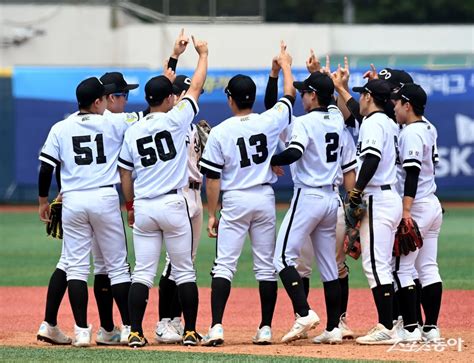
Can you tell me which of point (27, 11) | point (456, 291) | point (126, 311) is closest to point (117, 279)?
point (126, 311)

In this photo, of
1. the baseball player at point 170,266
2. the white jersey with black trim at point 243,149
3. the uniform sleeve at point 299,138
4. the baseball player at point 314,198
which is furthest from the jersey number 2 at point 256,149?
the baseball player at point 170,266

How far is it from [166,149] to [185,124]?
0.79 ft

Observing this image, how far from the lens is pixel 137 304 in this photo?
8.15 metres

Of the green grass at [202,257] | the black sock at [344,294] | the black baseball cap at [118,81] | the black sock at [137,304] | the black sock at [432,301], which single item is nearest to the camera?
the black sock at [137,304]

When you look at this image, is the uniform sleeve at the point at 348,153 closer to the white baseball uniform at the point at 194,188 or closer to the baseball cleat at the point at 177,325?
the white baseball uniform at the point at 194,188

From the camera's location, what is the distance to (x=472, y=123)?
78.4ft

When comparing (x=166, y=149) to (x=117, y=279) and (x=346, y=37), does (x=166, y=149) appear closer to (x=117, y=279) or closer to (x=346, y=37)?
(x=117, y=279)

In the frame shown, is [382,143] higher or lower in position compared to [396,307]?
higher

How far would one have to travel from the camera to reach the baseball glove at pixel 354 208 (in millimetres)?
8164

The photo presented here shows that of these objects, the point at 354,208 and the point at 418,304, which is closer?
the point at 354,208

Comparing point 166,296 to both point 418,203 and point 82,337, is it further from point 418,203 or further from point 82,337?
point 418,203

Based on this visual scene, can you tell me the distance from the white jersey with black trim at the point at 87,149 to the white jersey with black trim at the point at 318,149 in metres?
1.40

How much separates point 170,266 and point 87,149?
1218 mm

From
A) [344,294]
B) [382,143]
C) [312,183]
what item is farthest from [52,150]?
[344,294]
